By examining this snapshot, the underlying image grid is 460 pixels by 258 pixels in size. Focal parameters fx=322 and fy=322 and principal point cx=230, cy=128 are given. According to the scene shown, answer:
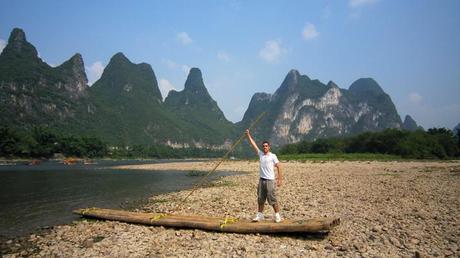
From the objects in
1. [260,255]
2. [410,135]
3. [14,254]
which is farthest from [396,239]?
[410,135]

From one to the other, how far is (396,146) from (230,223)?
6695 cm

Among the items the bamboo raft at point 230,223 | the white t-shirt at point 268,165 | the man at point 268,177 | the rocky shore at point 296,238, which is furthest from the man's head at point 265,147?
the rocky shore at point 296,238

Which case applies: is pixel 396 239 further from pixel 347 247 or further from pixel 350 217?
pixel 350 217

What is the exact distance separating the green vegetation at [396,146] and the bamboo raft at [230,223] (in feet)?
184

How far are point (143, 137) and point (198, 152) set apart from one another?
139ft

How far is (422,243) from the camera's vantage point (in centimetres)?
729

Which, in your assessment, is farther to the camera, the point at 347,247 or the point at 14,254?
the point at 14,254

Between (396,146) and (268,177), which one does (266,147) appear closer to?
(268,177)

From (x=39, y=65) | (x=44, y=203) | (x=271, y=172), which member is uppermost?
(x=39, y=65)

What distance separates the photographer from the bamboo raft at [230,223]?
7.98 meters

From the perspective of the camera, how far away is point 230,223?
29.3 ft

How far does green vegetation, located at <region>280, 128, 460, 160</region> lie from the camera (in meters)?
60.3

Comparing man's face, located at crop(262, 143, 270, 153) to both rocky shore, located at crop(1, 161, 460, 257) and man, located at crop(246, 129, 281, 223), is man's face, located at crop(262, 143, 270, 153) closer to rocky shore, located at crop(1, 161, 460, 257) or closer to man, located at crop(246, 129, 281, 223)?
man, located at crop(246, 129, 281, 223)

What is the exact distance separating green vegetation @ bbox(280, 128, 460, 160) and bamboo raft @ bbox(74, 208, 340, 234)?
184 ft
